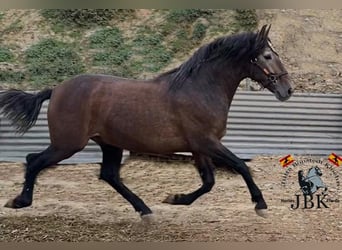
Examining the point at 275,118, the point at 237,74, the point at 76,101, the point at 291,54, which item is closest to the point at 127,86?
the point at 76,101

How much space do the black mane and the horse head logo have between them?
1.38m

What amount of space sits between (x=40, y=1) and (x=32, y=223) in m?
1.82

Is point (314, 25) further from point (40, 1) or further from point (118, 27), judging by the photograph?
point (40, 1)

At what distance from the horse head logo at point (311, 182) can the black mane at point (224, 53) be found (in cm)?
138

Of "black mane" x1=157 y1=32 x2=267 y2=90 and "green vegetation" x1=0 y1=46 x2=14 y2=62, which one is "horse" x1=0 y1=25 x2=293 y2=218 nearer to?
"black mane" x1=157 y1=32 x2=267 y2=90

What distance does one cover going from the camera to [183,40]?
745cm

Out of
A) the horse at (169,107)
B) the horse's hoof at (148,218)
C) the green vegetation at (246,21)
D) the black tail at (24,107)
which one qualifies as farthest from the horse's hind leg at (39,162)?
the green vegetation at (246,21)

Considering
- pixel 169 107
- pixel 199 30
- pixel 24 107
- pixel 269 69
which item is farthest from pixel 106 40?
pixel 269 69

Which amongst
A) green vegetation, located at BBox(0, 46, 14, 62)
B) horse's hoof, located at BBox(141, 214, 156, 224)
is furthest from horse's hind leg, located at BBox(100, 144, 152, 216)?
green vegetation, located at BBox(0, 46, 14, 62)

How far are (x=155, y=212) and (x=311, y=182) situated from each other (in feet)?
4.62

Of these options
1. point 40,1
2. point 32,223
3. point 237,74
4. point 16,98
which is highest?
point 40,1

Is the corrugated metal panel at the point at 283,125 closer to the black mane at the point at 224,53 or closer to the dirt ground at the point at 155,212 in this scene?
the dirt ground at the point at 155,212

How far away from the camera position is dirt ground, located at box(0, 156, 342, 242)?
18.6 feet

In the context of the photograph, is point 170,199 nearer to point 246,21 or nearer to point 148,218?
point 148,218
